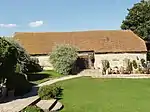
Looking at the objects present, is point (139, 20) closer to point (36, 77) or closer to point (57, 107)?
point (36, 77)

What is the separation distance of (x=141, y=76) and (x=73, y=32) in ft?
57.0

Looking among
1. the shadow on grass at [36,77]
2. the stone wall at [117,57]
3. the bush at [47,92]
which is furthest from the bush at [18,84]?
the stone wall at [117,57]

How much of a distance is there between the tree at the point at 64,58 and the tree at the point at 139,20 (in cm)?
1577

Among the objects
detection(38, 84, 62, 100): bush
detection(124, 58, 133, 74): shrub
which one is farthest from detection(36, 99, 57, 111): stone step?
detection(124, 58, 133, 74): shrub

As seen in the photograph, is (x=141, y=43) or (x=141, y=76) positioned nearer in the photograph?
(x=141, y=76)

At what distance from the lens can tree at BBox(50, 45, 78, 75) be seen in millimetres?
44000

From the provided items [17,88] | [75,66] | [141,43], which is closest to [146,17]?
[141,43]

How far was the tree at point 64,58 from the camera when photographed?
44000mm

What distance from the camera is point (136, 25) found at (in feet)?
188

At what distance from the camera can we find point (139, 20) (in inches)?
2218

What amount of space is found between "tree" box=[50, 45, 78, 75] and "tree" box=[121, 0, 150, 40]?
51.7 ft

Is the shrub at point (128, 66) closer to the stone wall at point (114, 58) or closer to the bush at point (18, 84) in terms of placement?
the stone wall at point (114, 58)

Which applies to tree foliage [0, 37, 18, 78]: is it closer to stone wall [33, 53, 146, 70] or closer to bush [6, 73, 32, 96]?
bush [6, 73, 32, 96]

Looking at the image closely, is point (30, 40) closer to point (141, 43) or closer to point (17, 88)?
point (141, 43)
